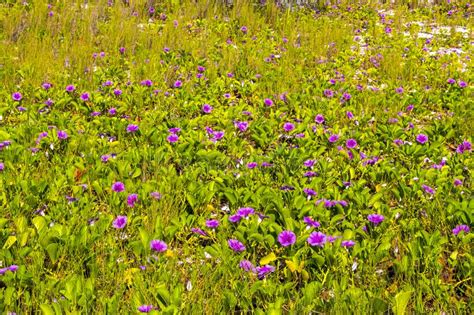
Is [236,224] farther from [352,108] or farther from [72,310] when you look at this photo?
[352,108]

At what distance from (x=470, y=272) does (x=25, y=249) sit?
Answer: 8.50 feet

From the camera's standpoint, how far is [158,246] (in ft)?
8.64

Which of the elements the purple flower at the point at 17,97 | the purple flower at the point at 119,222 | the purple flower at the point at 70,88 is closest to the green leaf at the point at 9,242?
the purple flower at the point at 119,222

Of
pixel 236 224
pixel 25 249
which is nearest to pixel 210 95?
pixel 236 224

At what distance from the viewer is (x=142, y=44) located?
670 cm

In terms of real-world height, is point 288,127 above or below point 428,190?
below

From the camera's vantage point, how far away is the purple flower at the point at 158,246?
2.63m

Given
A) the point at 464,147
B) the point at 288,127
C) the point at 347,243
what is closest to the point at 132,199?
the point at 347,243

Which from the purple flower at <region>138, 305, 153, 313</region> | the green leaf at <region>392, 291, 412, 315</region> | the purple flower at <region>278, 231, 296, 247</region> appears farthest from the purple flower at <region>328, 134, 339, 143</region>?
the purple flower at <region>138, 305, 153, 313</region>

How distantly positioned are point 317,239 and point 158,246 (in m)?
0.98

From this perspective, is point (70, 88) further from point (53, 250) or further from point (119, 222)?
point (53, 250)

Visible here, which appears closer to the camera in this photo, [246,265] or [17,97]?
[246,265]

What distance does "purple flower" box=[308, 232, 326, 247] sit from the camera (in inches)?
105

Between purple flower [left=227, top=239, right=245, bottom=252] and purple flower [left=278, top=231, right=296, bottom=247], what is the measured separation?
0.79 ft
